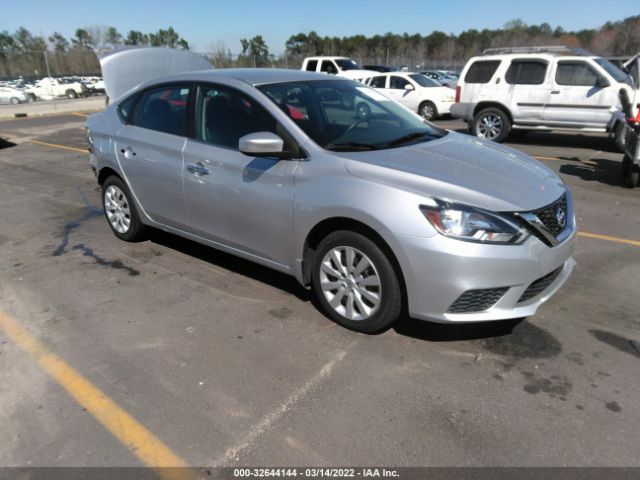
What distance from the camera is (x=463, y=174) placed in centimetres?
315

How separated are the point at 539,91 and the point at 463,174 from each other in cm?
883

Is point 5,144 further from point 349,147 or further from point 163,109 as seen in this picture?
point 349,147

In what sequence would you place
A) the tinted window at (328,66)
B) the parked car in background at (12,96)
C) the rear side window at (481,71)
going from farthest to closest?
the parked car in background at (12,96)
the tinted window at (328,66)
the rear side window at (481,71)

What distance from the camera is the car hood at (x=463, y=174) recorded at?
9.66 ft

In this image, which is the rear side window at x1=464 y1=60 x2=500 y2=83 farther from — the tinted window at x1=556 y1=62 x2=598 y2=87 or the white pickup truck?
the white pickup truck

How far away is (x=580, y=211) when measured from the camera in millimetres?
6199

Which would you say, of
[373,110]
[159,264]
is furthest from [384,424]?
[159,264]

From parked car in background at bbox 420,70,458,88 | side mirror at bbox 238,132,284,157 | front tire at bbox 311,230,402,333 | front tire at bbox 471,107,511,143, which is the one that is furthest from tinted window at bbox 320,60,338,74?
front tire at bbox 311,230,402,333

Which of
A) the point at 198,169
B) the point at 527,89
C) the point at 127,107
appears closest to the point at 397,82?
the point at 527,89

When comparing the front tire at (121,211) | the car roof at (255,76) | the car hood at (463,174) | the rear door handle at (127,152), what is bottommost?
the front tire at (121,211)

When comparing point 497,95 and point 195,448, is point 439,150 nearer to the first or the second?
point 195,448

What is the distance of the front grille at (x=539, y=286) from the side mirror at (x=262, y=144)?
6.09 ft

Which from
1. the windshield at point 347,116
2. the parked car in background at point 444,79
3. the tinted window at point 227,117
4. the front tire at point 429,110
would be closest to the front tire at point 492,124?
the front tire at point 429,110

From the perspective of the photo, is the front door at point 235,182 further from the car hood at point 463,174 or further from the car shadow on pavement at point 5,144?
the car shadow on pavement at point 5,144
